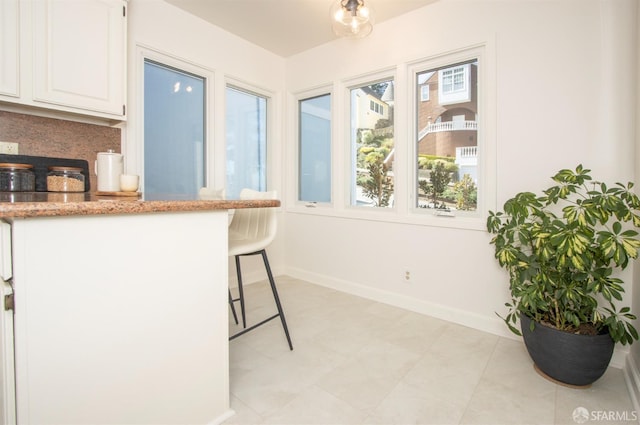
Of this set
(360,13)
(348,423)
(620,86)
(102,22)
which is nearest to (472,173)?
(620,86)

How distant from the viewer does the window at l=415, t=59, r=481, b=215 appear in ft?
8.18

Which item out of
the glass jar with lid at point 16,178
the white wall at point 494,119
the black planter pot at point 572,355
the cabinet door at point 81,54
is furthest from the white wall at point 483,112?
the glass jar with lid at point 16,178

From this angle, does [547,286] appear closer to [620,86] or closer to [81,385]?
[620,86]

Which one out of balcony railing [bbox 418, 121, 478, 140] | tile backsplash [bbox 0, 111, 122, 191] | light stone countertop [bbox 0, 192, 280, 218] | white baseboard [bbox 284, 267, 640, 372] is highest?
balcony railing [bbox 418, 121, 478, 140]

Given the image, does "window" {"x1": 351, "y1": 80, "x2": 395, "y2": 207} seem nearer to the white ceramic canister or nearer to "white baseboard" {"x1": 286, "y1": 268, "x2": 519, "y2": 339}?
"white baseboard" {"x1": 286, "y1": 268, "x2": 519, "y2": 339}

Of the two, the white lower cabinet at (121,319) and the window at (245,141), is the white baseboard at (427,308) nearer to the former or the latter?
the window at (245,141)

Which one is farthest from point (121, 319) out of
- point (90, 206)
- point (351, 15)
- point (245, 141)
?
point (245, 141)

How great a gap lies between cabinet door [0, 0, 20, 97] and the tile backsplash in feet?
1.15

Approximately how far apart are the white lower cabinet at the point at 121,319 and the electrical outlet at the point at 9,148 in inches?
64.5

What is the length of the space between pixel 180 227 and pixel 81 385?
22.9 inches

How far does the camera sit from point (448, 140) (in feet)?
8.55

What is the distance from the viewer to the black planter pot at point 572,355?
159cm

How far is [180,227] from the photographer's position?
122cm

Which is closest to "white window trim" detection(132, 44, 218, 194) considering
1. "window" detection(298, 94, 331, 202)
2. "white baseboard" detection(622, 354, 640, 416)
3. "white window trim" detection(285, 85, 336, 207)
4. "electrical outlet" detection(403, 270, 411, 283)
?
"white window trim" detection(285, 85, 336, 207)
